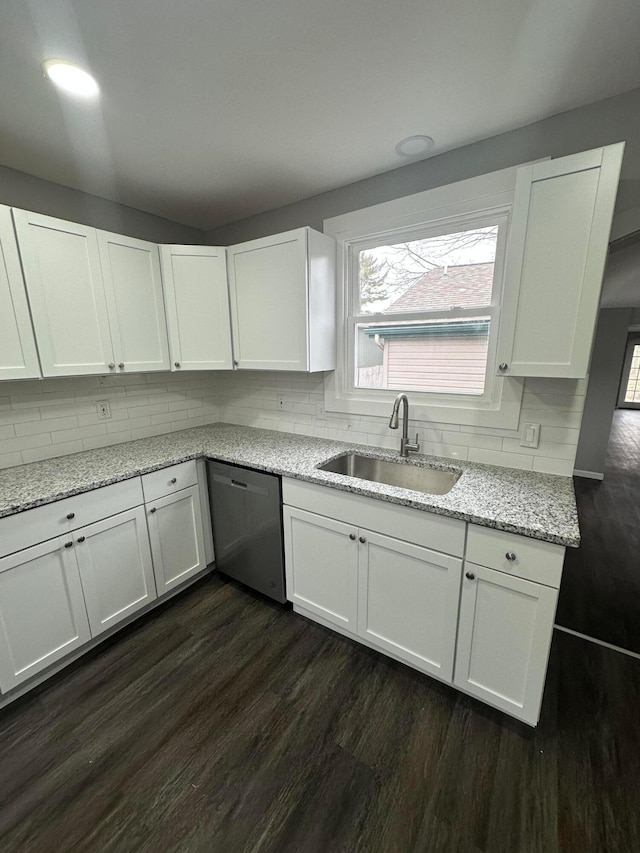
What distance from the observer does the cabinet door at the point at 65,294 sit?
66.9 inches

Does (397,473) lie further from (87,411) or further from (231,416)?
(87,411)

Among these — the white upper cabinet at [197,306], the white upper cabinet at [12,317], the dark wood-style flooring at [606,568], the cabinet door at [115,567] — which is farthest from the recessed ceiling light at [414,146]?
the dark wood-style flooring at [606,568]

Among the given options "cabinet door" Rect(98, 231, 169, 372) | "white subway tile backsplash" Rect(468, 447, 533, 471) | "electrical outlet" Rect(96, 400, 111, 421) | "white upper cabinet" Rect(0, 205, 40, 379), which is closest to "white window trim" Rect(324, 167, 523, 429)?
"white subway tile backsplash" Rect(468, 447, 533, 471)

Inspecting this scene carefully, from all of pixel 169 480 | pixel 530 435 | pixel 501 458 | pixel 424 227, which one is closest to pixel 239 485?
pixel 169 480

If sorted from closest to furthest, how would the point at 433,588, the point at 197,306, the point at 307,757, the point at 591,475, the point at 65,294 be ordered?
the point at 307,757 → the point at 433,588 → the point at 65,294 → the point at 197,306 → the point at 591,475

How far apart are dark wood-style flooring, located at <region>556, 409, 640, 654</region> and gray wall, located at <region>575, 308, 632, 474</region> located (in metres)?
0.36

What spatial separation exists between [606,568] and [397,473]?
1.81 m

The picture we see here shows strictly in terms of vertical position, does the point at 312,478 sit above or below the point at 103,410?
below

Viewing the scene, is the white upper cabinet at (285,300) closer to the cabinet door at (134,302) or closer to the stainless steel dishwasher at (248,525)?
the cabinet door at (134,302)

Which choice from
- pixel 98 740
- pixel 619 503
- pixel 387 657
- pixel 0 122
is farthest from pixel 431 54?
pixel 619 503

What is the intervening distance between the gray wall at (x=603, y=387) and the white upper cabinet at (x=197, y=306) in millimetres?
4418

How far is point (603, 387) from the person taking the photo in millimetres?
4172

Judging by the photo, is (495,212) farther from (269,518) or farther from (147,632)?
(147,632)

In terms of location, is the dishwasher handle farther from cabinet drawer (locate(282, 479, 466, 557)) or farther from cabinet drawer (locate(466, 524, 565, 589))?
cabinet drawer (locate(466, 524, 565, 589))
